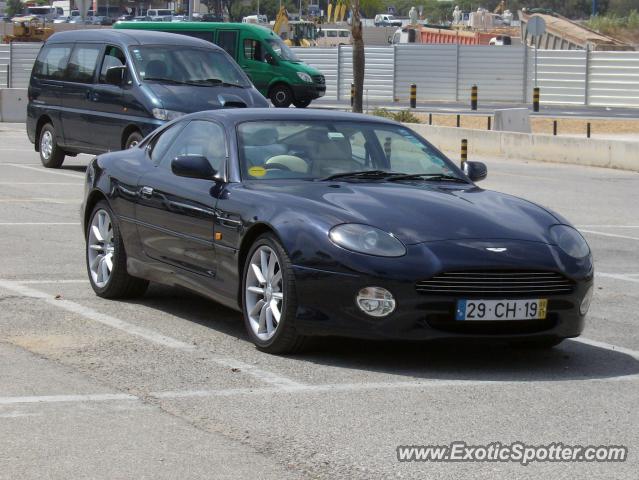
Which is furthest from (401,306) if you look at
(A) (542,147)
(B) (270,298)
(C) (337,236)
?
(A) (542,147)

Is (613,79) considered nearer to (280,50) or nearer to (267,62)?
(280,50)

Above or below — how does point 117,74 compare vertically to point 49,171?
above

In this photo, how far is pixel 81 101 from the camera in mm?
19875

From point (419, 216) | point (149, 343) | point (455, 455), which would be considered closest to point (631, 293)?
point (419, 216)

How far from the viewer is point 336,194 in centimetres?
803

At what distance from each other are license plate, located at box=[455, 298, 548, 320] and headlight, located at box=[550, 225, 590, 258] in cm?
42

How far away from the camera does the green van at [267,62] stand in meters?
38.6

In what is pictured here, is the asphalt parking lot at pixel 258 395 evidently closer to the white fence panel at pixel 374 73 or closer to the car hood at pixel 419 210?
the car hood at pixel 419 210

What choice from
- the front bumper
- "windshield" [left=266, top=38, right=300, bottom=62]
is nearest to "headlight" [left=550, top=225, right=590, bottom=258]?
the front bumper

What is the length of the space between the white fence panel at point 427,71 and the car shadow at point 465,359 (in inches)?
1708

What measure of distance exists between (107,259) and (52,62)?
11.9 meters

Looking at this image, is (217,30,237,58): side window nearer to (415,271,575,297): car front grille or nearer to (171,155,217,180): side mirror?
(171,155,217,180): side mirror

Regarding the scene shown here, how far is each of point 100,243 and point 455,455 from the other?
474 cm

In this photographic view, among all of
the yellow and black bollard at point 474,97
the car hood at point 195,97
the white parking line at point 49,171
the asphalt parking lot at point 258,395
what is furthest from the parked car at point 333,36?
the asphalt parking lot at point 258,395
